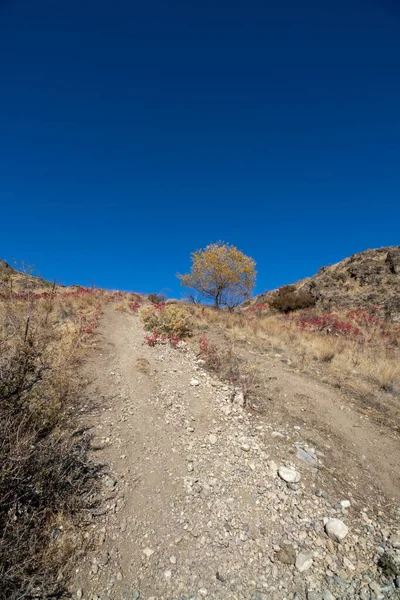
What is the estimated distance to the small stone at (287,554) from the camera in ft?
12.2

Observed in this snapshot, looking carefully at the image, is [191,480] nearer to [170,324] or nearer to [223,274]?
[170,324]

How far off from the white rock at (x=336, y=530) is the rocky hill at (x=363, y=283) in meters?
19.3

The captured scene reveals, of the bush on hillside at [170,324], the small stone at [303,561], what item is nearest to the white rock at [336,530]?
the small stone at [303,561]

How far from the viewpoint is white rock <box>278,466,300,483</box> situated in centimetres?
503

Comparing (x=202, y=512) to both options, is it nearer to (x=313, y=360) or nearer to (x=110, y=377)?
(x=110, y=377)

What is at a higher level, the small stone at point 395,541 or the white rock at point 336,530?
the white rock at point 336,530

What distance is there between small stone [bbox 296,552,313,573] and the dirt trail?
0.02m

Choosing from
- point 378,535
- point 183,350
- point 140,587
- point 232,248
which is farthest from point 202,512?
point 232,248

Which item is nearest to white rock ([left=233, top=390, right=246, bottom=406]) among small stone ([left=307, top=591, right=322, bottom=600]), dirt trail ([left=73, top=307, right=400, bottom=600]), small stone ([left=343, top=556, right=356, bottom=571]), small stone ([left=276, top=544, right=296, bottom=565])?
dirt trail ([left=73, top=307, right=400, bottom=600])

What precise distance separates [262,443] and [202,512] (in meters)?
2.11

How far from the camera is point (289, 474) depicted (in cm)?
512

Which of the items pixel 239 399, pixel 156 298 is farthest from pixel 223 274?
pixel 239 399

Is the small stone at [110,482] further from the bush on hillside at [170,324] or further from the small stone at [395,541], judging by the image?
the bush on hillside at [170,324]

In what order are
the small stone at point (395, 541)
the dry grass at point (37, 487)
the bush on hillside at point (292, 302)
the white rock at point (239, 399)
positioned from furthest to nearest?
1. the bush on hillside at point (292, 302)
2. the white rock at point (239, 399)
3. the small stone at point (395, 541)
4. the dry grass at point (37, 487)
